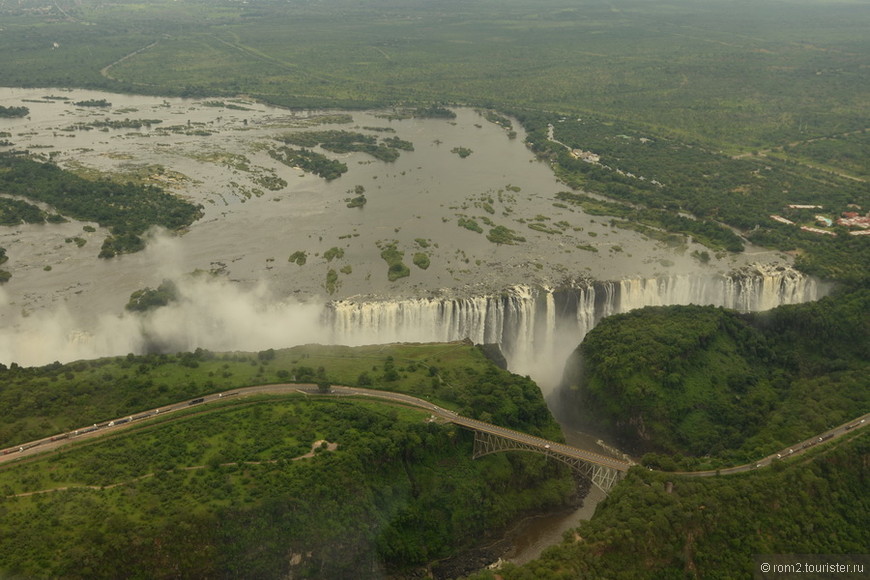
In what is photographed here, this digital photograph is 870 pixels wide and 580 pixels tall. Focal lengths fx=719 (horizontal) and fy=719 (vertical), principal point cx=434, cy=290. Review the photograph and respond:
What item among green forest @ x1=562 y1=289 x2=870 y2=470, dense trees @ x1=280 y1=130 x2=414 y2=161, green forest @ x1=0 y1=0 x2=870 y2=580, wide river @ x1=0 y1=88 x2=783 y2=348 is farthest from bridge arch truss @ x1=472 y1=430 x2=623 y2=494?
dense trees @ x1=280 y1=130 x2=414 y2=161

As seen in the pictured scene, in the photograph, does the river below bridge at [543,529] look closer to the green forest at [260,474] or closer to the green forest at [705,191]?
the green forest at [260,474]

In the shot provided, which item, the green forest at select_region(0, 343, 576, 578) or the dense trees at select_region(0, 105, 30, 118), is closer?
the green forest at select_region(0, 343, 576, 578)

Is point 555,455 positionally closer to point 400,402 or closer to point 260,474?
point 400,402

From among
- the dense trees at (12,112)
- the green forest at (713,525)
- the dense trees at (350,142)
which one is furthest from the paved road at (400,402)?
the dense trees at (12,112)

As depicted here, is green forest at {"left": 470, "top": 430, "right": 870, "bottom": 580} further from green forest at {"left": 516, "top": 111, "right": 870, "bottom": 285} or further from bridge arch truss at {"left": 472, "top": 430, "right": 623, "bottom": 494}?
green forest at {"left": 516, "top": 111, "right": 870, "bottom": 285}

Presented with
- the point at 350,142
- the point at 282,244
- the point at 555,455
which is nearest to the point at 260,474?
the point at 555,455

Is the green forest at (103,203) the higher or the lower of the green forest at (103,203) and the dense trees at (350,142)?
the lower

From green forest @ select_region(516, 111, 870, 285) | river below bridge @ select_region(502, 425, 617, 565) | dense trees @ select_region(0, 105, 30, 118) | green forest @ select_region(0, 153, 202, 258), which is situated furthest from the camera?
dense trees @ select_region(0, 105, 30, 118)
